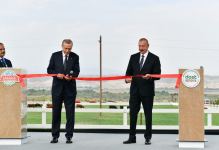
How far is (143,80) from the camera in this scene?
9867 mm

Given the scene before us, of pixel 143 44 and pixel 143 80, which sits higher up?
pixel 143 44

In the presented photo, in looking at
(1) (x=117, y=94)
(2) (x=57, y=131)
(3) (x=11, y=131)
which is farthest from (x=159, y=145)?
(1) (x=117, y=94)

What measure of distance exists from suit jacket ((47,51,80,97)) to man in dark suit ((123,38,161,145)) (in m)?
0.89

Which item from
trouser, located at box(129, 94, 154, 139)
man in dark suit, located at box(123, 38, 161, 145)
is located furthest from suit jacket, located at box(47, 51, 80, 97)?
trouser, located at box(129, 94, 154, 139)

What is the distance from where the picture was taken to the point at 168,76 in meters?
9.80

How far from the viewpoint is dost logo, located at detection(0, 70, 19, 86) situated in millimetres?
9930

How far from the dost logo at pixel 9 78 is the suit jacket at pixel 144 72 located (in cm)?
192

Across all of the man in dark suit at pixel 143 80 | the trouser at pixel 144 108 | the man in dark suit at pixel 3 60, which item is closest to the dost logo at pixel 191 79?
the man in dark suit at pixel 143 80

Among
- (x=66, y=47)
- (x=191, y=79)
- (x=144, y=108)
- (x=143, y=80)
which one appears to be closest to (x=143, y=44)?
(x=143, y=80)

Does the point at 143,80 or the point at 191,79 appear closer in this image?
the point at 191,79

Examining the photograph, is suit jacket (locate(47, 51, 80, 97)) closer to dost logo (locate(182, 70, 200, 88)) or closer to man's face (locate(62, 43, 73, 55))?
man's face (locate(62, 43, 73, 55))

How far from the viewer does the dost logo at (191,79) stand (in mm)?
9484

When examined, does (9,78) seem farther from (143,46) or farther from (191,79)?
(191,79)

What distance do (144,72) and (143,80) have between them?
0.43ft
